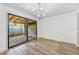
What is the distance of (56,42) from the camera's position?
154 cm

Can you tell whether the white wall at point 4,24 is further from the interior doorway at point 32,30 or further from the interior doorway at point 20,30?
the interior doorway at point 32,30

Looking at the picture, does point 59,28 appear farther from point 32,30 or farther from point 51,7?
point 32,30

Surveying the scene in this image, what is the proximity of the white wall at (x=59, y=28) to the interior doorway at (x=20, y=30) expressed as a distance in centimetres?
16

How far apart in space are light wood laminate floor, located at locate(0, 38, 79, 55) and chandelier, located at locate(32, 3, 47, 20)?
50 centimetres

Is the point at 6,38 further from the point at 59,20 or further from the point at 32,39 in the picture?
the point at 59,20

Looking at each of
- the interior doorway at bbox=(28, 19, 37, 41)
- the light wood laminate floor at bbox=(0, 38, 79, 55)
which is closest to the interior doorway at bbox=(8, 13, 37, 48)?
the interior doorway at bbox=(28, 19, 37, 41)

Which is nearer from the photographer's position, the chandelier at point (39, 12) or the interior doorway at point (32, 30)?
the chandelier at point (39, 12)

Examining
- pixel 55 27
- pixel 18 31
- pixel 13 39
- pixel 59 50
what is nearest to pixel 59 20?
pixel 55 27

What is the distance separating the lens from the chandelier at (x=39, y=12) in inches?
55.4

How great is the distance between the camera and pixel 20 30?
1.50 meters

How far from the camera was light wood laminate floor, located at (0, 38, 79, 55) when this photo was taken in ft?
4.67

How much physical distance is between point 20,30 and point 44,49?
23.7 inches

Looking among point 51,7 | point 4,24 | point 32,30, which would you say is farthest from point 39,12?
point 4,24

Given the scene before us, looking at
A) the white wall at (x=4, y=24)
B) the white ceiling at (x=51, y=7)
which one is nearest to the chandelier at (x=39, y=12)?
the white ceiling at (x=51, y=7)
